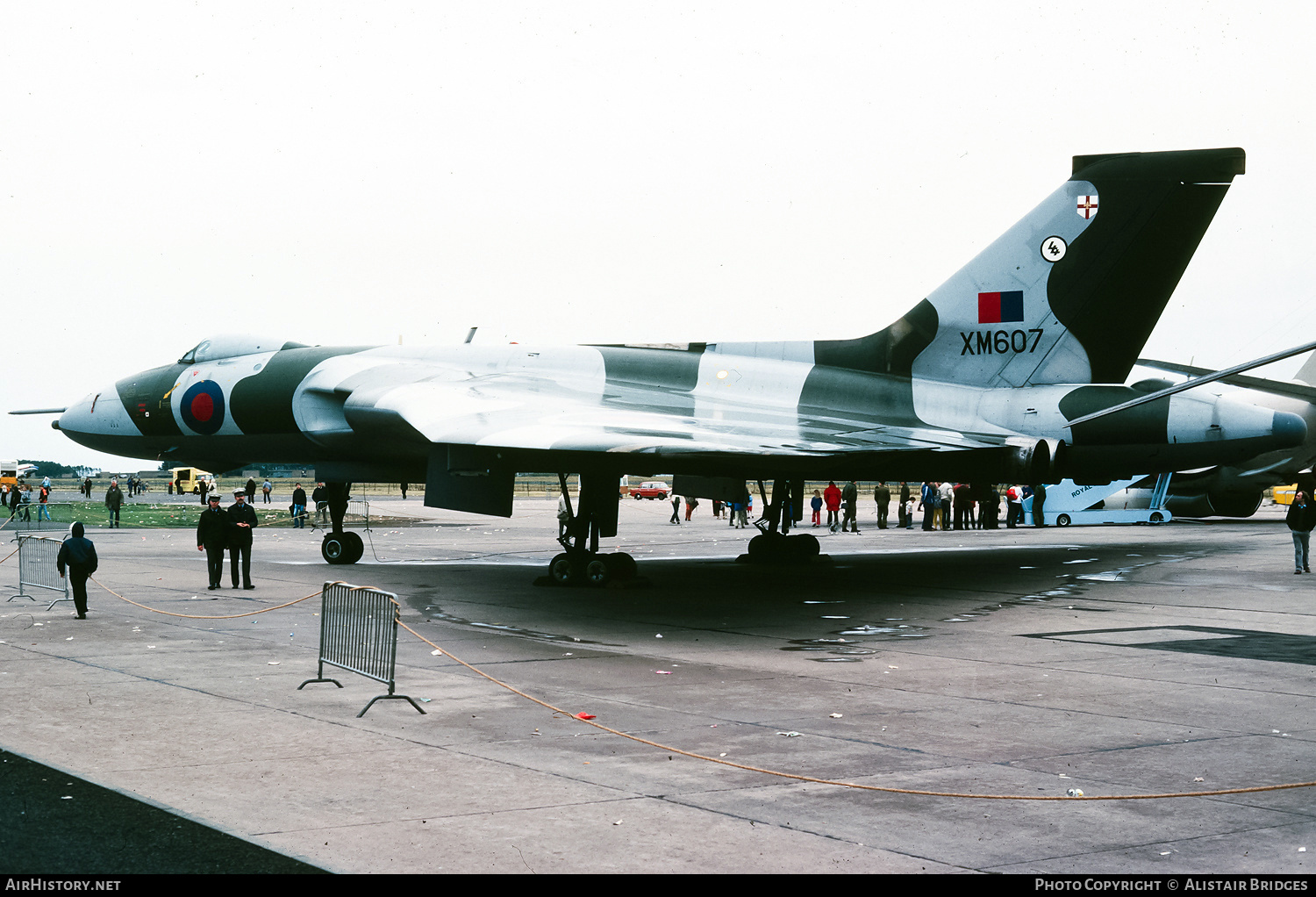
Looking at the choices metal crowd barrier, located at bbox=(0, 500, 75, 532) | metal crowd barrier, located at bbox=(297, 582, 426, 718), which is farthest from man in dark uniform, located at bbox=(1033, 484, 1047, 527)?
metal crowd barrier, located at bbox=(0, 500, 75, 532)

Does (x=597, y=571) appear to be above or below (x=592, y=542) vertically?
below

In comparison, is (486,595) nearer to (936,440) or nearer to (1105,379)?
(936,440)

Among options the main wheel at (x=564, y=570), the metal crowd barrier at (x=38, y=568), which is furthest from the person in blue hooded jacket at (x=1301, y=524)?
the metal crowd barrier at (x=38, y=568)

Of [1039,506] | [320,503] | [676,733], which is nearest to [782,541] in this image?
[676,733]

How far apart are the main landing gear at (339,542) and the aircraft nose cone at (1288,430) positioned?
53.1 feet

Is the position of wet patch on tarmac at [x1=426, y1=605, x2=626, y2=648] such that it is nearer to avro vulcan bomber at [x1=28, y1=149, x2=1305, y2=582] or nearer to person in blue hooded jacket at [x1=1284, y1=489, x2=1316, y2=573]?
avro vulcan bomber at [x1=28, y1=149, x2=1305, y2=582]

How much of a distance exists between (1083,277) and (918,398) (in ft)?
9.78

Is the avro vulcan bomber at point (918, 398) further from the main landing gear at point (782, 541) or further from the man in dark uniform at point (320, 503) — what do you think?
the man in dark uniform at point (320, 503)

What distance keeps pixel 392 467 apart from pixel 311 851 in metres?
15.6

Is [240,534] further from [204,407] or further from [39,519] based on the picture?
[39,519]

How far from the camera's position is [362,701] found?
30.1 ft

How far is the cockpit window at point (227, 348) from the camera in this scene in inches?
891

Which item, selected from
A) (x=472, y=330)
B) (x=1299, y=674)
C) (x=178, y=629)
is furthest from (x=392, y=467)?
(x=1299, y=674)

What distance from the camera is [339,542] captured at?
22531mm
